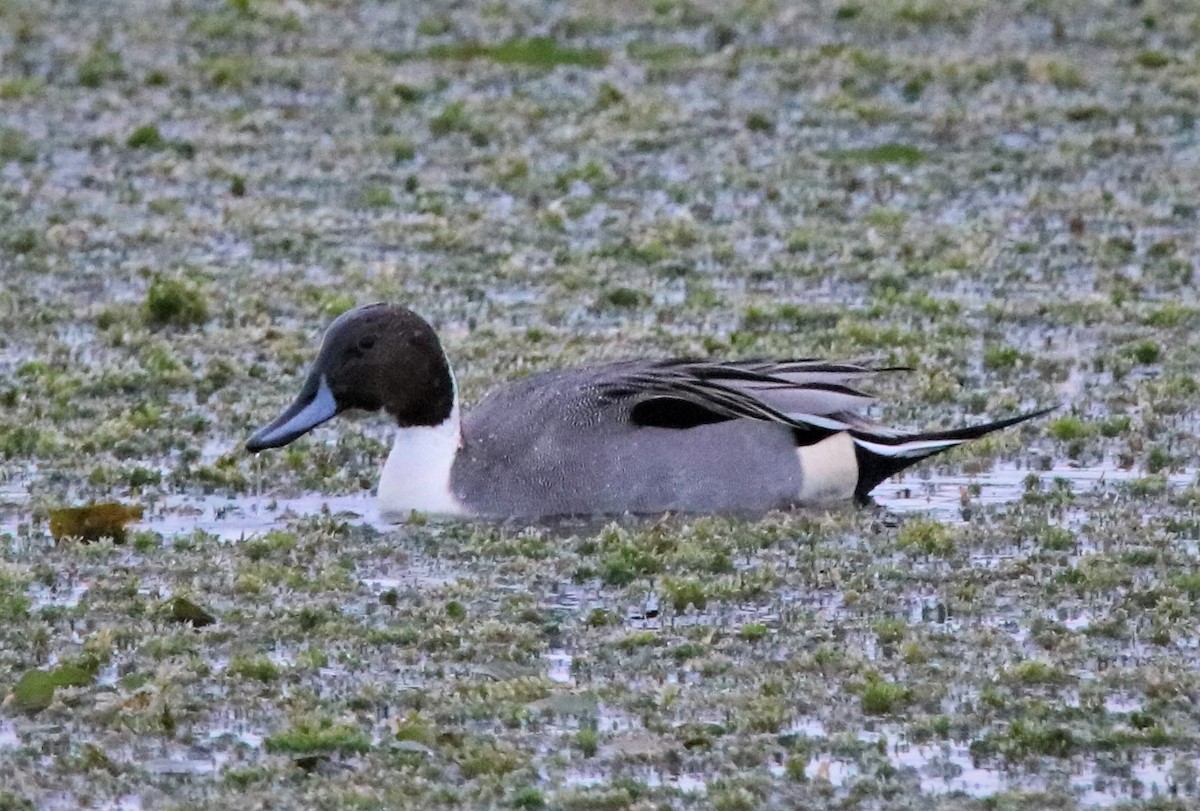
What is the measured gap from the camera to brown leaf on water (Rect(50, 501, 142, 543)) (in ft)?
28.2

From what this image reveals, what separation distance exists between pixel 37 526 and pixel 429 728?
2569 mm

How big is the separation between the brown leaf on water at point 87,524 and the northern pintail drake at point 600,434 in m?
0.66

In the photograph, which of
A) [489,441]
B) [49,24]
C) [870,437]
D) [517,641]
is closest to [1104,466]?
[870,437]

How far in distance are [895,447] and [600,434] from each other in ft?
3.27

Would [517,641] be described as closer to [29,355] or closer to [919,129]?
[29,355]

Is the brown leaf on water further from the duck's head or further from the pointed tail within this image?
the pointed tail

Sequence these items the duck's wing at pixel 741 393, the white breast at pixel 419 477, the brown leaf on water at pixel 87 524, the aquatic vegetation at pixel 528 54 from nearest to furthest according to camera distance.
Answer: the brown leaf on water at pixel 87 524
the white breast at pixel 419 477
the duck's wing at pixel 741 393
the aquatic vegetation at pixel 528 54

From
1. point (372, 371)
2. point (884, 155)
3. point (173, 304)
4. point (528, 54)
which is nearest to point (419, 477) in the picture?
point (372, 371)

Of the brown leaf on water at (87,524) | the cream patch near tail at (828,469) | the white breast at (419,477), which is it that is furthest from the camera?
the cream patch near tail at (828,469)

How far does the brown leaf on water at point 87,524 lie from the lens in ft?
28.2

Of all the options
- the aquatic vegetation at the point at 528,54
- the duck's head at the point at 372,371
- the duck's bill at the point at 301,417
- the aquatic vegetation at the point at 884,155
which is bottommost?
the duck's bill at the point at 301,417

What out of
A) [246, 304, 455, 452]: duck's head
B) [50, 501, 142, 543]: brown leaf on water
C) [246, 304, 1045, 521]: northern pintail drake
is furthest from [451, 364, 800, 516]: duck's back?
[50, 501, 142, 543]: brown leaf on water

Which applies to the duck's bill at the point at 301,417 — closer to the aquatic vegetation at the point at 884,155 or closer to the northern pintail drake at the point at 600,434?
the northern pintail drake at the point at 600,434

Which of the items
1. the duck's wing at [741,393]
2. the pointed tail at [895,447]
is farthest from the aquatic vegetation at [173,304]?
the pointed tail at [895,447]
